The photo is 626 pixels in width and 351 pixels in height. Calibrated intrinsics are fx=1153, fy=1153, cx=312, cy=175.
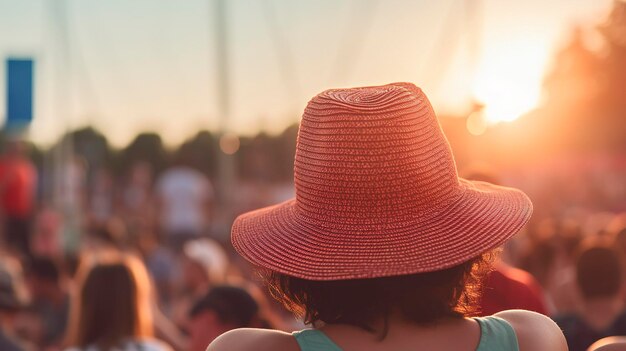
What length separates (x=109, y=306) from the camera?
514 centimetres

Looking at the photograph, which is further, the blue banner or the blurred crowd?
the blue banner

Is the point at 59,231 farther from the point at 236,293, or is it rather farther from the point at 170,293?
the point at 236,293

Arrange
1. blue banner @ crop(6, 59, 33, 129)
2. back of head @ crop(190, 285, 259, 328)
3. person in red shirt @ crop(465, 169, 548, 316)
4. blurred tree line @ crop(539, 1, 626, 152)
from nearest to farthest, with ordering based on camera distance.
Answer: person in red shirt @ crop(465, 169, 548, 316), back of head @ crop(190, 285, 259, 328), blue banner @ crop(6, 59, 33, 129), blurred tree line @ crop(539, 1, 626, 152)

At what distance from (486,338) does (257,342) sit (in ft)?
1.28

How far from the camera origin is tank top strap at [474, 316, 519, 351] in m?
1.96

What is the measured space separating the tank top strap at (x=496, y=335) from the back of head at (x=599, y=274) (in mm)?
3821

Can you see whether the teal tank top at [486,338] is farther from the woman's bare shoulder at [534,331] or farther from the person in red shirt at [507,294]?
the person in red shirt at [507,294]

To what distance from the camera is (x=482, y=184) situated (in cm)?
241

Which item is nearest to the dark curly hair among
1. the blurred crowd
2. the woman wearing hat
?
the woman wearing hat

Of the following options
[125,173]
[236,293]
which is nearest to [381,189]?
[236,293]

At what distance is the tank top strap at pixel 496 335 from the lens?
1.96m

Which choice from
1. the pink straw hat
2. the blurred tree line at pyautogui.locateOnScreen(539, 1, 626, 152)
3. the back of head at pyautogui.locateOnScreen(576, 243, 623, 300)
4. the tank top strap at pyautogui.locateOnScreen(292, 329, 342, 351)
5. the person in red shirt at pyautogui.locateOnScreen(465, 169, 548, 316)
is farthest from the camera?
the blurred tree line at pyautogui.locateOnScreen(539, 1, 626, 152)

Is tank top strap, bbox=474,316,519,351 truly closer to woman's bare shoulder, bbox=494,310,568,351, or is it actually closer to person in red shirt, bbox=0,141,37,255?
woman's bare shoulder, bbox=494,310,568,351

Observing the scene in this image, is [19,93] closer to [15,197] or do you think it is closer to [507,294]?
[15,197]
